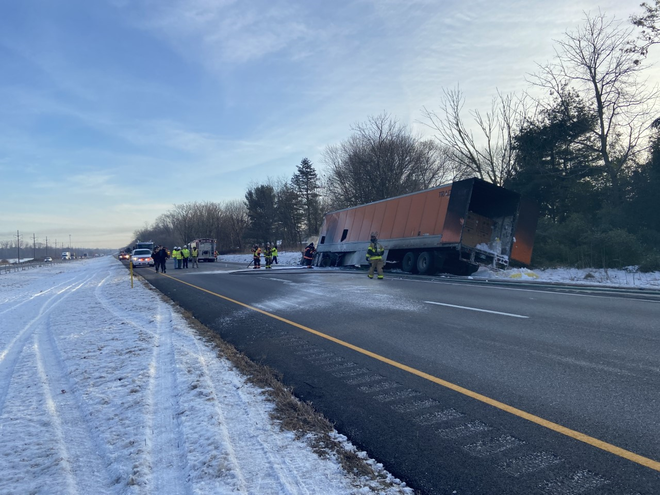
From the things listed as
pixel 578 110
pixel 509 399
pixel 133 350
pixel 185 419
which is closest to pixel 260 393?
pixel 185 419

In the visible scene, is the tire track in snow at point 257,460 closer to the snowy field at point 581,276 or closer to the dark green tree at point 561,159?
the snowy field at point 581,276

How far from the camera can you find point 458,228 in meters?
18.7

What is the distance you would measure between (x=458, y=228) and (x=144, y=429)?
16.7 metres

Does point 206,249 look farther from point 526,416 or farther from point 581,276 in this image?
point 526,416

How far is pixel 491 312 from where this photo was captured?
28.3ft

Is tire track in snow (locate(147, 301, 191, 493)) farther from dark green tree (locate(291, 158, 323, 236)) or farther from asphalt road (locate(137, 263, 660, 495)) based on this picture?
dark green tree (locate(291, 158, 323, 236))

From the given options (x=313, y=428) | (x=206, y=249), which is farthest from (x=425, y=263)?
(x=206, y=249)

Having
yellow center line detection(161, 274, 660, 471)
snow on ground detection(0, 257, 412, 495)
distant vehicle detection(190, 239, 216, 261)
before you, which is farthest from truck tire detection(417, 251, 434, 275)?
distant vehicle detection(190, 239, 216, 261)

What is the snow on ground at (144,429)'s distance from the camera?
289cm

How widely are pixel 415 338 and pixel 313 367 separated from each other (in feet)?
6.29

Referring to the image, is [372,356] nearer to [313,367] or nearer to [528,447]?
[313,367]

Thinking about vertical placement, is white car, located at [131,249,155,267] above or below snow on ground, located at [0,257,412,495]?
above

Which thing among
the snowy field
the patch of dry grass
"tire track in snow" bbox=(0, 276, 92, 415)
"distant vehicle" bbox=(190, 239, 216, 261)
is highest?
"distant vehicle" bbox=(190, 239, 216, 261)

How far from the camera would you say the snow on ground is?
114 inches
